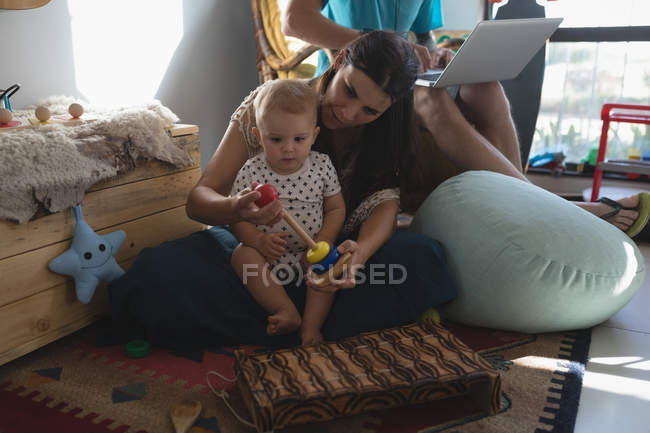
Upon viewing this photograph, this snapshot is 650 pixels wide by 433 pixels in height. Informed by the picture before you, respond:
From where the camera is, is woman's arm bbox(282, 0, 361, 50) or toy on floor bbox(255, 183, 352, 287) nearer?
toy on floor bbox(255, 183, 352, 287)

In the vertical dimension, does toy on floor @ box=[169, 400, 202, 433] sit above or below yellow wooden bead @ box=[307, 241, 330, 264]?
below

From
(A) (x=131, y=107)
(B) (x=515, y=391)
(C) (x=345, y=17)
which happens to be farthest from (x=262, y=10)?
(B) (x=515, y=391)

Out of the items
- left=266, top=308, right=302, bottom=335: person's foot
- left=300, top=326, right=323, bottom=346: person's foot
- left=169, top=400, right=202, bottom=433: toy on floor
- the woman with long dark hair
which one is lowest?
left=169, top=400, right=202, bottom=433: toy on floor

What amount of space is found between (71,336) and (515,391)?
3.19ft

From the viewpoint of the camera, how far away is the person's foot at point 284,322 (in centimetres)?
118

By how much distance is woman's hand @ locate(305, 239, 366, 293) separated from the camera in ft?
3.52

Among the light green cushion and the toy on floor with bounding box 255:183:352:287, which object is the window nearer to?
the light green cushion

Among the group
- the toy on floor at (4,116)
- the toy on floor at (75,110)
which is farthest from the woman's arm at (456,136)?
the toy on floor at (4,116)

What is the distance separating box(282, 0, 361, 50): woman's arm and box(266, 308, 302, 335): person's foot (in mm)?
802

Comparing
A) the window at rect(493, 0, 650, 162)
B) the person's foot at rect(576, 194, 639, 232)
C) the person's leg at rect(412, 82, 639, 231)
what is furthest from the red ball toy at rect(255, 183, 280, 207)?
the window at rect(493, 0, 650, 162)

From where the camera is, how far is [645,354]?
1.22m

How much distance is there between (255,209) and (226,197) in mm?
225

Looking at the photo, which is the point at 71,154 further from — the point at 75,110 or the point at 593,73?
the point at 593,73

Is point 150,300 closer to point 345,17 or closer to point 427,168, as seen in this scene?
point 427,168
